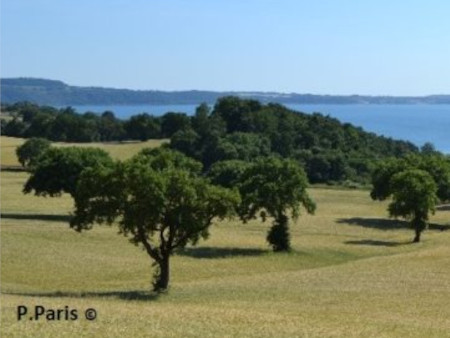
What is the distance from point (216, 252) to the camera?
55250 mm

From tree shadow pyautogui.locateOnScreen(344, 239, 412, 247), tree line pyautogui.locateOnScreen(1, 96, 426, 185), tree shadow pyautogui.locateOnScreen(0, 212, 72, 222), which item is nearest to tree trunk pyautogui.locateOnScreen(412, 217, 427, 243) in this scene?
tree shadow pyautogui.locateOnScreen(344, 239, 412, 247)

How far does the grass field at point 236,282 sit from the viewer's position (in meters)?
24.4

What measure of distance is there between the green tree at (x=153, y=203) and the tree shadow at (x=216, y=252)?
14.4 meters

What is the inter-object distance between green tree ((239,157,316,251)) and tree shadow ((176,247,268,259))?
171cm

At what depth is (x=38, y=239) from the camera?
56.6m

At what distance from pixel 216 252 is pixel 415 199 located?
21098 millimetres

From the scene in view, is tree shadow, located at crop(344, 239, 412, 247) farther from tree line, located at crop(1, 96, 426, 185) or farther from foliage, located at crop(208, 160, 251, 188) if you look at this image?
tree line, located at crop(1, 96, 426, 185)

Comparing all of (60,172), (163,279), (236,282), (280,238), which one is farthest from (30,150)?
(163,279)

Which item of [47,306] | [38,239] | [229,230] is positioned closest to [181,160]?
[229,230]

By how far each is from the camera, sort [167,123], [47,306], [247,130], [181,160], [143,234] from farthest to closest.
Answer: [167,123] → [247,130] → [181,160] → [143,234] → [47,306]

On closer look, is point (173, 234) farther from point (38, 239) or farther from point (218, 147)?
point (218, 147)

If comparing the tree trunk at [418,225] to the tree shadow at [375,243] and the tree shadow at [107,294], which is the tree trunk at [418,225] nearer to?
the tree shadow at [375,243]

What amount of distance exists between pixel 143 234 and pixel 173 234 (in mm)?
1434

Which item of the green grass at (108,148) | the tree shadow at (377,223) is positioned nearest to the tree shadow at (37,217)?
the tree shadow at (377,223)
